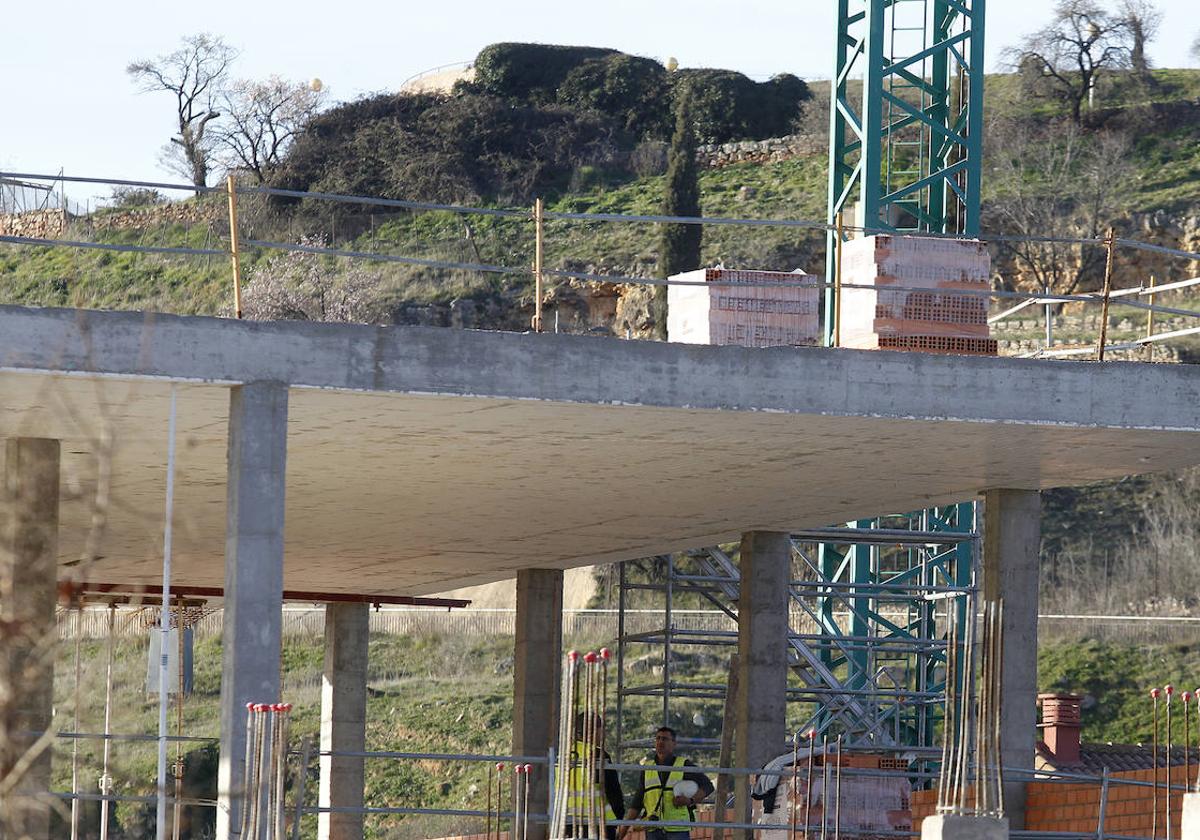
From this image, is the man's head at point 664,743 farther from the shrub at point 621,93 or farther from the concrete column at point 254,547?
the shrub at point 621,93

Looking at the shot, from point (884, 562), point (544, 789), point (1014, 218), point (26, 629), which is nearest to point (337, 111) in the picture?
point (1014, 218)

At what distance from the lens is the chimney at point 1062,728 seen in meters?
26.1

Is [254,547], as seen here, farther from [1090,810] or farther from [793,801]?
[1090,810]

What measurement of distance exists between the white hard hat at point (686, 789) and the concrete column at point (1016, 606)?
102 inches

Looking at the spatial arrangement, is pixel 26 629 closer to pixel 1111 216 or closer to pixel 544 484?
pixel 544 484

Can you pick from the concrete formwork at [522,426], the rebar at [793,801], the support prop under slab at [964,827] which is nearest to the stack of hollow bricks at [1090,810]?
the concrete formwork at [522,426]

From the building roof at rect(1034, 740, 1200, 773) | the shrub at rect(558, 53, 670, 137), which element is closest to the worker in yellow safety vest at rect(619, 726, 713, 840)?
the building roof at rect(1034, 740, 1200, 773)

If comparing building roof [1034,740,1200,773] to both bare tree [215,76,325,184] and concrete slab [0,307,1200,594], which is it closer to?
concrete slab [0,307,1200,594]

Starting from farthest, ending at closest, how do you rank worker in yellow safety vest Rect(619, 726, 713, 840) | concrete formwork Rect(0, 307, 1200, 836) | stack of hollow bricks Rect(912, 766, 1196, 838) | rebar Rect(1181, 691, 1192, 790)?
stack of hollow bricks Rect(912, 766, 1196, 838), worker in yellow safety vest Rect(619, 726, 713, 840), rebar Rect(1181, 691, 1192, 790), concrete formwork Rect(0, 307, 1200, 836)

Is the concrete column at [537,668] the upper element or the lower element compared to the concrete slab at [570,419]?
lower

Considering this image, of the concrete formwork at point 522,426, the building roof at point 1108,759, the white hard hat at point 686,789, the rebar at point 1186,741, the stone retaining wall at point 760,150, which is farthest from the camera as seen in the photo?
the stone retaining wall at point 760,150

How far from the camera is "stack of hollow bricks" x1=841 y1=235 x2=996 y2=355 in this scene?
13.4 metres

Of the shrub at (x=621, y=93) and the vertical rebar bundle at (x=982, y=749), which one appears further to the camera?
the shrub at (x=621, y=93)

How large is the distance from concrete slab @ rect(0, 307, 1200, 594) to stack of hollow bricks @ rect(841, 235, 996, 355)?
397 millimetres
